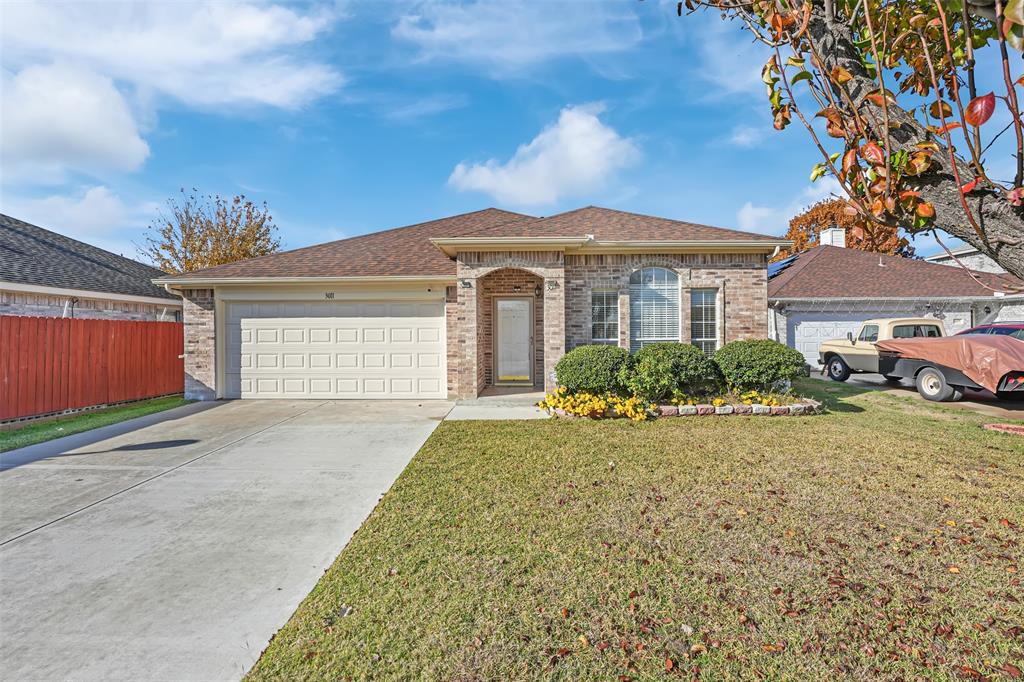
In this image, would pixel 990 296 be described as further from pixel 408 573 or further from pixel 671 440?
pixel 408 573

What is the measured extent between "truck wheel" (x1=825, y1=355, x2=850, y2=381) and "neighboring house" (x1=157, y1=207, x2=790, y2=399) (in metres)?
4.40

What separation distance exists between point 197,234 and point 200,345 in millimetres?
14809

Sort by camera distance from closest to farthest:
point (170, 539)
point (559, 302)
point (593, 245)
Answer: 1. point (170, 539)
2. point (559, 302)
3. point (593, 245)

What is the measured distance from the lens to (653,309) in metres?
10.9

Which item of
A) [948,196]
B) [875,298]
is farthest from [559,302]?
[875,298]

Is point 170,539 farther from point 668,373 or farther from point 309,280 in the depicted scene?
point 309,280

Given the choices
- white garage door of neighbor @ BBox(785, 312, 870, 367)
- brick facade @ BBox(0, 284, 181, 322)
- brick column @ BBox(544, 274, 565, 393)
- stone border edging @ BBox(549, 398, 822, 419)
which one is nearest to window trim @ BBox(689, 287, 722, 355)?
stone border edging @ BBox(549, 398, 822, 419)

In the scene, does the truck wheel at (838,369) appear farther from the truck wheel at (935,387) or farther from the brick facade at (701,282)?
the brick facade at (701,282)

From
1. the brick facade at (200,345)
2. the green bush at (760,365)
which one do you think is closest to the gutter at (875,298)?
the green bush at (760,365)

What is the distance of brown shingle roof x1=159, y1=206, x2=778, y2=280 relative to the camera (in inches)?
422

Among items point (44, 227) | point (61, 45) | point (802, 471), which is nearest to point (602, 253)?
point (802, 471)

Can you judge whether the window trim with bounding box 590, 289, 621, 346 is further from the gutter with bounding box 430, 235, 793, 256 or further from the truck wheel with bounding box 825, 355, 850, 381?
the truck wheel with bounding box 825, 355, 850, 381

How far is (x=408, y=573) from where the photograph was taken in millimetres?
3354

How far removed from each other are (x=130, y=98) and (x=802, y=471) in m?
13.4
